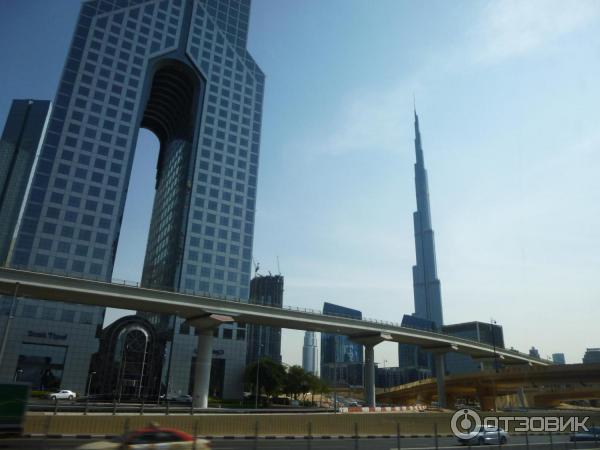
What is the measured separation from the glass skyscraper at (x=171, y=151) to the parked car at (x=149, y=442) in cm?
7700

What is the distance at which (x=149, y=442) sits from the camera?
731 inches

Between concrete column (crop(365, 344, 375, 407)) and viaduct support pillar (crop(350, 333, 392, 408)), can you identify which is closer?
concrete column (crop(365, 344, 375, 407))

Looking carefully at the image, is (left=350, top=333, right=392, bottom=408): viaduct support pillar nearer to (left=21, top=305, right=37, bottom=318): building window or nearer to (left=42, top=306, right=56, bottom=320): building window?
(left=42, top=306, right=56, bottom=320): building window

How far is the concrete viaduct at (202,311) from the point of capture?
163 ft

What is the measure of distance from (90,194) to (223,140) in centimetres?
3826

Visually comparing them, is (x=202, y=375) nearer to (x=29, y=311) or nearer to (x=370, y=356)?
(x=370, y=356)

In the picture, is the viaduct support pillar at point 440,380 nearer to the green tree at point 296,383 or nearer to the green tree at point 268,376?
the green tree at point 296,383

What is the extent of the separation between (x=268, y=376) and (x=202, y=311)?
3463 centimetres

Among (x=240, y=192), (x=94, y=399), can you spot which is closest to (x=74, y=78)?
(x=240, y=192)

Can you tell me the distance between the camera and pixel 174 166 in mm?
135000

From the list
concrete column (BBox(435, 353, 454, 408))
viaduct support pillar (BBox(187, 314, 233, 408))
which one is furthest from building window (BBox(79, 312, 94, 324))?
concrete column (BBox(435, 353, 454, 408))

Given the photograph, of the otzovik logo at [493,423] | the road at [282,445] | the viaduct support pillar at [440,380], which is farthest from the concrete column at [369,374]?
the road at [282,445]

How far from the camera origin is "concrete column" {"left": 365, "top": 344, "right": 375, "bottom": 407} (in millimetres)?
75812

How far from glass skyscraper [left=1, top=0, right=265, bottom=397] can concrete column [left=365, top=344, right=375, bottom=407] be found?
3329 centimetres
